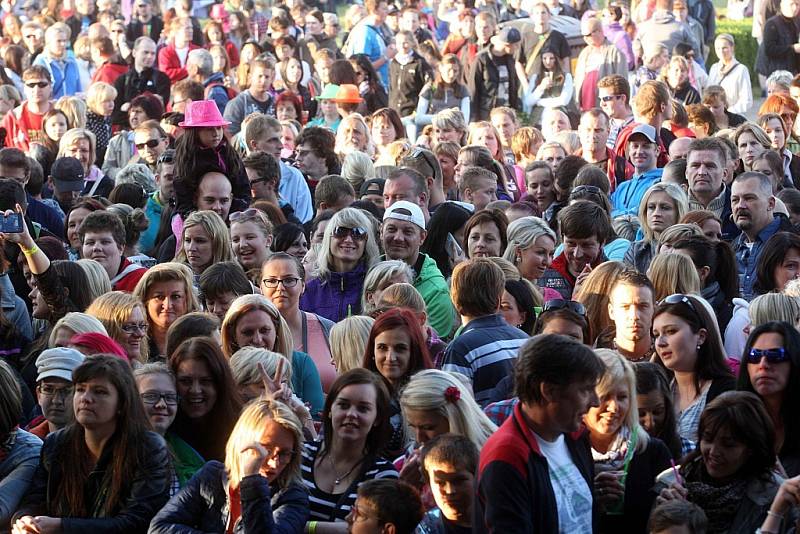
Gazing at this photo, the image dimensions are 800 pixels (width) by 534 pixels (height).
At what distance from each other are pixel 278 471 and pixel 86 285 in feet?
10.1

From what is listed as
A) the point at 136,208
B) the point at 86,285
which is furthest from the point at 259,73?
the point at 86,285

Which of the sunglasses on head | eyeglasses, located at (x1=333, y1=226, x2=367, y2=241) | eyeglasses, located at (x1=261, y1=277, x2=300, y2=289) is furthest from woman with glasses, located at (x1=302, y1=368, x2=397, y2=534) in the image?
the sunglasses on head

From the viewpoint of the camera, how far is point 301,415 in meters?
6.50

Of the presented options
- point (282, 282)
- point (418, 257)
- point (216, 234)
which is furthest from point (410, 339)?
point (216, 234)

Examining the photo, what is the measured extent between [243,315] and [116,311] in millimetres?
755

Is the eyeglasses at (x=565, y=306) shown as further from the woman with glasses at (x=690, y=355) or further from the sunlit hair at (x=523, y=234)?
the sunlit hair at (x=523, y=234)

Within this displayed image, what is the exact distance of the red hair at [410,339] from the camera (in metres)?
6.85

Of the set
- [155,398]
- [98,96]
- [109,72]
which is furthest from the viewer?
[109,72]

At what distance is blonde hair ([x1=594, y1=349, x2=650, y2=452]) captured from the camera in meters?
5.73

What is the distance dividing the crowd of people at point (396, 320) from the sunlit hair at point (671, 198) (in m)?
0.02

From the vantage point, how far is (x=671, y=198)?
988 cm

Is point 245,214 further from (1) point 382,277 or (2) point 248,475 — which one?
Answer: (2) point 248,475

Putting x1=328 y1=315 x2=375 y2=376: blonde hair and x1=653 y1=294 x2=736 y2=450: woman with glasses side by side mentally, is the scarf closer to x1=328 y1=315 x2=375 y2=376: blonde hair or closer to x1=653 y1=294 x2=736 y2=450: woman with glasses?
x1=653 y1=294 x2=736 y2=450: woman with glasses

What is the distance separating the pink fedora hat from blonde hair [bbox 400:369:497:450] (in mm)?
5048
